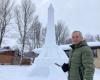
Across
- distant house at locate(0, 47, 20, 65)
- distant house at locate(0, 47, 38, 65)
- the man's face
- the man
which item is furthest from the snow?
distant house at locate(0, 47, 20, 65)

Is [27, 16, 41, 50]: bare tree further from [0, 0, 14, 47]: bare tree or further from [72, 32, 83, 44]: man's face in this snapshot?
[72, 32, 83, 44]: man's face

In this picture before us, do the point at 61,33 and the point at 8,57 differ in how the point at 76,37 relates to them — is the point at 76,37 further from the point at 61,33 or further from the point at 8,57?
the point at 61,33

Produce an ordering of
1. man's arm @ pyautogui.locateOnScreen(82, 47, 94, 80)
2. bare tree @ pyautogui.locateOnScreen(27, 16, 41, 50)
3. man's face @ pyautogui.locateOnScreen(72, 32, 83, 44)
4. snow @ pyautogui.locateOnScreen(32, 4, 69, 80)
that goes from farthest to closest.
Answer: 1. bare tree @ pyautogui.locateOnScreen(27, 16, 41, 50)
2. snow @ pyautogui.locateOnScreen(32, 4, 69, 80)
3. man's face @ pyautogui.locateOnScreen(72, 32, 83, 44)
4. man's arm @ pyautogui.locateOnScreen(82, 47, 94, 80)

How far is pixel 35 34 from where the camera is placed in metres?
54.1

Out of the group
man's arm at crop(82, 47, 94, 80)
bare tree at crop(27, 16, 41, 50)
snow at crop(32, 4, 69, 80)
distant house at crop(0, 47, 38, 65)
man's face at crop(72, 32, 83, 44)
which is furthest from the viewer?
bare tree at crop(27, 16, 41, 50)

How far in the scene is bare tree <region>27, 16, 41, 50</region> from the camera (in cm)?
5122

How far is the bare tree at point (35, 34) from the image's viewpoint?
51.2 m

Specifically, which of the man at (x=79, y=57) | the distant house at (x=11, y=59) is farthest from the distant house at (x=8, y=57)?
the man at (x=79, y=57)

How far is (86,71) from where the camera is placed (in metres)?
4.57

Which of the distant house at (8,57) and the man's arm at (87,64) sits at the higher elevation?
the man's arm at (87,64)

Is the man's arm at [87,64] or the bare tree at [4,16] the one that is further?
the bare tree at [4,16]

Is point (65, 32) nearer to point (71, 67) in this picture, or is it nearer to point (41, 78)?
point (41, 78)

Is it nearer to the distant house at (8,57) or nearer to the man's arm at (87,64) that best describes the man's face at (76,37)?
the man's arm at (87,64)

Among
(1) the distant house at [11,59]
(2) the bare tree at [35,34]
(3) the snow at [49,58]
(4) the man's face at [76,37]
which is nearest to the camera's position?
(4) the man's face at [76,37]
